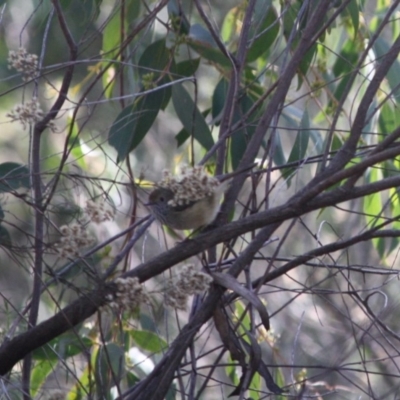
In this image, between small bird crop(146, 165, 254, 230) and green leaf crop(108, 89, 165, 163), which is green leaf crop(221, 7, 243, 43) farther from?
small bird crop(146, 165, 254, 230)

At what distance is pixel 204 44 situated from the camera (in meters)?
2.39

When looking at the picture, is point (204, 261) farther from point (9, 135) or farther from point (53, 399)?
point (9, 135)

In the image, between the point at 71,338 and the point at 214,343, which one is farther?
the point at 214,343

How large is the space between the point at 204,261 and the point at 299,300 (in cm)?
444

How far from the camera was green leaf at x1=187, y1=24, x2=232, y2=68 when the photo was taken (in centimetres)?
234

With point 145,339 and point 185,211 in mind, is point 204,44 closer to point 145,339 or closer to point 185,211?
point 185,211

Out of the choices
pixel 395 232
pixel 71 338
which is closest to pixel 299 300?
pixel 71 338

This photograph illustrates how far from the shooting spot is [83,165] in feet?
9.46

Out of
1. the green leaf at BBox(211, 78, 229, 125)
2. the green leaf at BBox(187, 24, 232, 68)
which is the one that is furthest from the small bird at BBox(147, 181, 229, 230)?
the green leaf at BBox(187, 24, 232, 68)

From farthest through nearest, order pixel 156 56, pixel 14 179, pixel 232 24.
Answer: pixel 232 24
pixel 156 56
pixel 14 179

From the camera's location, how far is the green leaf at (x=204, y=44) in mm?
2344

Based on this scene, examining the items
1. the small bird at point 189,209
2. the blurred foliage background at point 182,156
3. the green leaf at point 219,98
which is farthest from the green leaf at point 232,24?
the small bird at point 189,209

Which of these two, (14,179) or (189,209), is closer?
(14,179)

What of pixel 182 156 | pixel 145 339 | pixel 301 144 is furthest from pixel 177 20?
pixel 145 339
